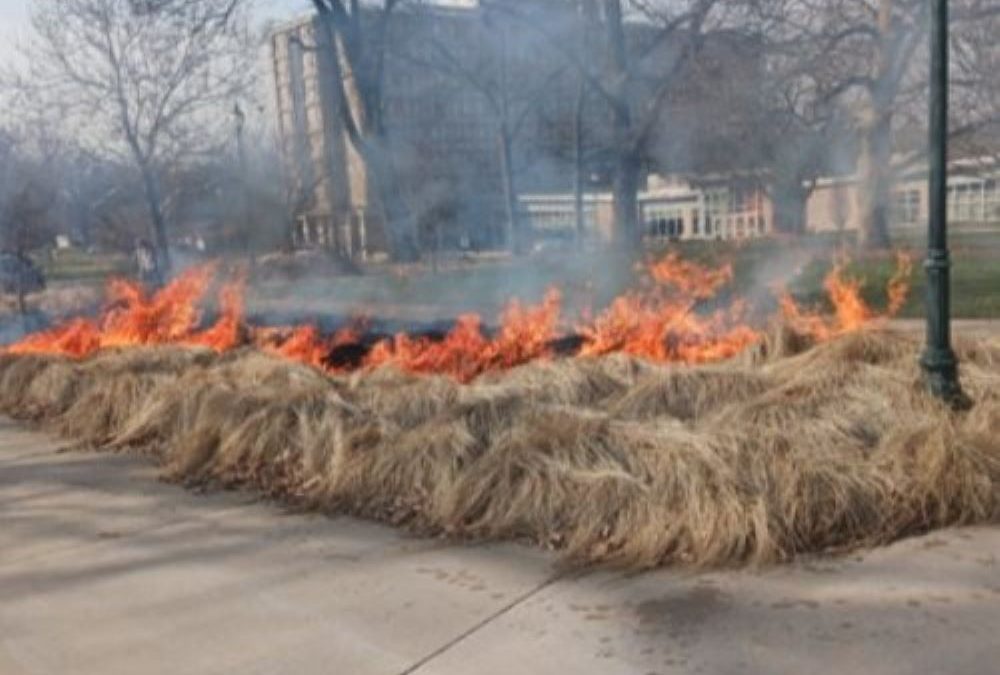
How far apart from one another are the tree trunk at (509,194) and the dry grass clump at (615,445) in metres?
2.79

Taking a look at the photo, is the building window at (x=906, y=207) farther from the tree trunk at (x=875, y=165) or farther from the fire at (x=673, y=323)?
the fire at (x=673, y=323)

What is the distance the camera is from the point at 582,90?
7.62 meters

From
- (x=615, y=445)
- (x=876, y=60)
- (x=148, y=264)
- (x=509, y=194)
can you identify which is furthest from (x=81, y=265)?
(x=615, y=445)

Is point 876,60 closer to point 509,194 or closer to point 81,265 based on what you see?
point 509,194

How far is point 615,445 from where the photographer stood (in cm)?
448

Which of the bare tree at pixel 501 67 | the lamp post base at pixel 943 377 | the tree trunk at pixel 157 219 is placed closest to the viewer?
the lamp post base at pixel 943 377

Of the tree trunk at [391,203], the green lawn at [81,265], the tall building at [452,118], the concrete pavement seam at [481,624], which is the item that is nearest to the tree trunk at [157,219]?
the green lawn at [81,265]

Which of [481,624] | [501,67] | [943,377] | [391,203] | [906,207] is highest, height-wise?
[501,67]

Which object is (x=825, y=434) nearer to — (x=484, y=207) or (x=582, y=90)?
(x=582, y=90)

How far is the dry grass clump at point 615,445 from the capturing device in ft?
12.7

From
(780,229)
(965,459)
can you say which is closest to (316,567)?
(965,459)

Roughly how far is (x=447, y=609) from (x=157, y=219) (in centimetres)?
1402

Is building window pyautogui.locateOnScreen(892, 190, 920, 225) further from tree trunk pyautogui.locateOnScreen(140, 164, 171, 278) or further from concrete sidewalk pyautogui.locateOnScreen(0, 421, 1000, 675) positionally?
tree trunk pyautogui.locateOnScreen(140, 164, 171, 278)

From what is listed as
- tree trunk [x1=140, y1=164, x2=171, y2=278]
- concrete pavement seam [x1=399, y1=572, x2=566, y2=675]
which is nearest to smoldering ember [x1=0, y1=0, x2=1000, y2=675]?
concrete pavement seam [x1=399, y1=572, x2=566, y2=675]
